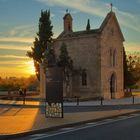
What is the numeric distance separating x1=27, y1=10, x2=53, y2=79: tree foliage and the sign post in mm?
43509

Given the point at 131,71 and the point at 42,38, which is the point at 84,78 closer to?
the point at 42,38

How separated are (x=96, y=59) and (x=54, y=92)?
3530 cm

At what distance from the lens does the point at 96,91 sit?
184ft

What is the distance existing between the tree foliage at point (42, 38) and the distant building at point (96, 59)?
388 centimetres

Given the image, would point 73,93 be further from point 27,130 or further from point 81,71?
point 27,130

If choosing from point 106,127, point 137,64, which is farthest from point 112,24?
point 106,127

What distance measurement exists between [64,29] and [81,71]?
10396mm

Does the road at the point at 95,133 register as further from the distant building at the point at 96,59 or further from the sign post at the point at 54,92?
the distant building at the point at 96,59

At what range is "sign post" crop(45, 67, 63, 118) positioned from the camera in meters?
21.3

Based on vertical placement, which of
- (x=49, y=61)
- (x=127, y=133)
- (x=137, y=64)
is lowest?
(x=127, y=133)

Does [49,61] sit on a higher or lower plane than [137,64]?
lower

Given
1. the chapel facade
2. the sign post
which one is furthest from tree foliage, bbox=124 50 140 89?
the sign post

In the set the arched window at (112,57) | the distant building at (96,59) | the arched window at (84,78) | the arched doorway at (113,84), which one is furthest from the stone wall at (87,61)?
the arched doorway at (113,84)

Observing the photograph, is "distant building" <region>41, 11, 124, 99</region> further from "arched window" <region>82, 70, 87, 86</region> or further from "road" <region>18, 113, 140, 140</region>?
"road" <region>18, 113, 140, 140</region>
